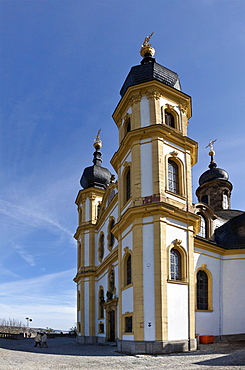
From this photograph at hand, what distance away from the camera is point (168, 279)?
17.7 metres

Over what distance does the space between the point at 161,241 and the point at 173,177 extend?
366cm

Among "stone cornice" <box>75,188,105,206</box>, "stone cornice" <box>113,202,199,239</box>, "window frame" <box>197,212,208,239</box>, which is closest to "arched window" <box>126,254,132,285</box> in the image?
"stone cornice" <box>113,202,199,239</box>

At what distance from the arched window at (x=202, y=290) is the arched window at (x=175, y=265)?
5079mm

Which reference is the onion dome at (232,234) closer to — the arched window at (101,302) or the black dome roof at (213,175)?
the arched window at (101,302)

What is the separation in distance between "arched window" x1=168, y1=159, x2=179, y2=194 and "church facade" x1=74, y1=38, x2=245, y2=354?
0.17 ft

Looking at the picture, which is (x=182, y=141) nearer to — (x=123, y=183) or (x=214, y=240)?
(x=123, y=183)

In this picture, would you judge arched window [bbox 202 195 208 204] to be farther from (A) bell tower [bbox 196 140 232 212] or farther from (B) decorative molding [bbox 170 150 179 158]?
(B) decorative molding [bbox 170 150 179 158]

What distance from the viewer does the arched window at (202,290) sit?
75.2 ft

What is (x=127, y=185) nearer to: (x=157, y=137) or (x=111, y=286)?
(x=157, y=137)

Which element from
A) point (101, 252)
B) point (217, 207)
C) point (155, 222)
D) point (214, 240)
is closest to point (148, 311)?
point (155, 222)

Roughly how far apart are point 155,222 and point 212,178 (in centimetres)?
2005

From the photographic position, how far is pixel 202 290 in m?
23.3

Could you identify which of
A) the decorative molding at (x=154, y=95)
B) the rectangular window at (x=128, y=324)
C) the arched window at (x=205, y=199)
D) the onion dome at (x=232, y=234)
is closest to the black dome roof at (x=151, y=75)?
the decorative molding at (x=154, y=95)

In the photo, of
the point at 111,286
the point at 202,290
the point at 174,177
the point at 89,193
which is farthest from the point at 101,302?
the point at 174,177
